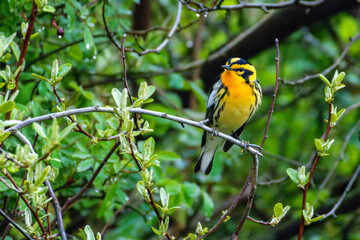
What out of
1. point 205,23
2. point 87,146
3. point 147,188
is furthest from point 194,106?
point 147,188

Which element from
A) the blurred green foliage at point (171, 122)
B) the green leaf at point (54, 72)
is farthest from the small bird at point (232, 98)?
the green leaf at point (54, 72)

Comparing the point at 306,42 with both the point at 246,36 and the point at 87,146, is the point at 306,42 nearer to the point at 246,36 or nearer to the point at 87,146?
the point at 246,36

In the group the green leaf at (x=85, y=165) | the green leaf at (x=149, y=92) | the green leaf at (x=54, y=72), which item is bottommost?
the green leaf at (x=85, y=165)

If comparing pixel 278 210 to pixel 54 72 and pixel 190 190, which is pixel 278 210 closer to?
pixel 54 72

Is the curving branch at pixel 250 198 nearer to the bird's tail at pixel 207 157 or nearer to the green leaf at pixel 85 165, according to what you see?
the green leaf at pixel 85 165

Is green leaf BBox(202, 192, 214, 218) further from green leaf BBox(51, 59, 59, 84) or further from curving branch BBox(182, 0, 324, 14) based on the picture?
green leaf BBox(51, 59, 59, 84)

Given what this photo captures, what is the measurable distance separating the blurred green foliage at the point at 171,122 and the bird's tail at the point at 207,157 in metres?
0.14

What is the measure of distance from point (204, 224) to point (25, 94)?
2295 mm

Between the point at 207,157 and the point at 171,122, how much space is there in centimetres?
61

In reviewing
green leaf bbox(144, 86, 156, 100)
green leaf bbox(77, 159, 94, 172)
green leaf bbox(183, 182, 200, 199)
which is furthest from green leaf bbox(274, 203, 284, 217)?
green leaf bbox(183, 182, 200, 199)

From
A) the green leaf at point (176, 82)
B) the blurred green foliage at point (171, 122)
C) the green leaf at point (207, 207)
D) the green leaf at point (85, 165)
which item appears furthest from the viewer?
the green leaf at point (176, 82)

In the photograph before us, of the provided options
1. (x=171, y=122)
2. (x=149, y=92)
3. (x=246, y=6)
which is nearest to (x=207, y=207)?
(x=171, y=122)

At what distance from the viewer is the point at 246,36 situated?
14.6 ft

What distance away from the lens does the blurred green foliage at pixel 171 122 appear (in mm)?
2830
